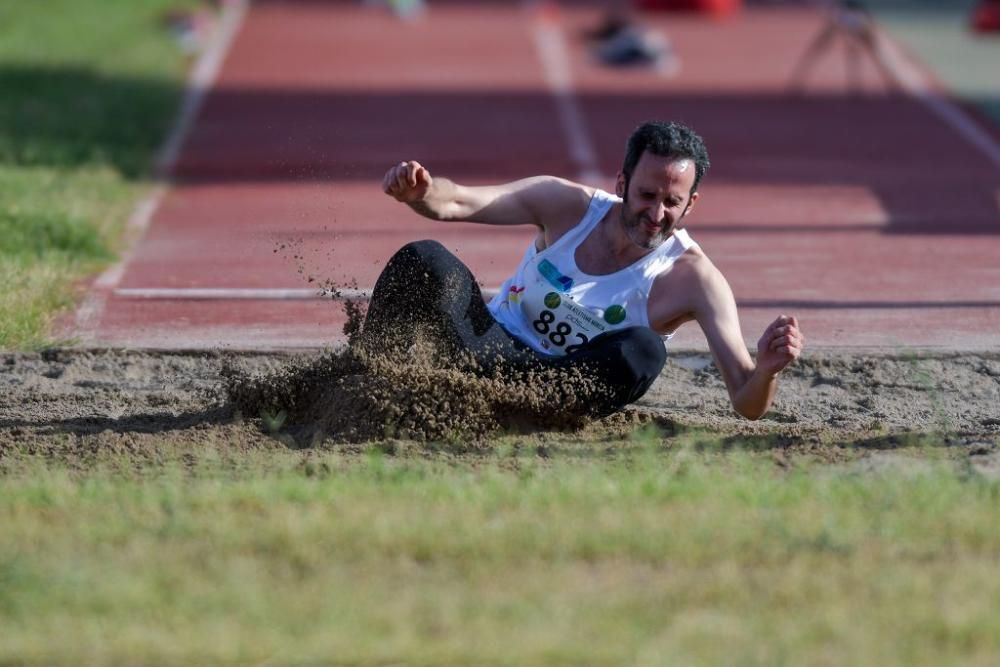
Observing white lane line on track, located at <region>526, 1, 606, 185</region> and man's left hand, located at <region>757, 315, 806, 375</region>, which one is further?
white lane line on track, located at <region>526, 1, 606, 185</region>

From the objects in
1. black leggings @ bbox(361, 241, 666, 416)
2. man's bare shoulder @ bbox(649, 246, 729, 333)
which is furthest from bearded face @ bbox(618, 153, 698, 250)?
black leggings @ bbox(361, 241, 666, 416)

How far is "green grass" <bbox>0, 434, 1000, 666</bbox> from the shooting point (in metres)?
4.30

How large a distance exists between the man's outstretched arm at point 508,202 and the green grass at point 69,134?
2.43 m

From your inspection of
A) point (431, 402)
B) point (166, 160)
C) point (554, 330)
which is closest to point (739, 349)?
point (554, 330)

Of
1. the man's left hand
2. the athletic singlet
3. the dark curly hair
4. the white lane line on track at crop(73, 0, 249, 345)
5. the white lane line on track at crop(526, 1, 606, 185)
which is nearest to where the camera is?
the man's left hand

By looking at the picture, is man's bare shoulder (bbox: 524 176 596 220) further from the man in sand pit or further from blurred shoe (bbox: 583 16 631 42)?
blurred shoe (bbox: 583 16 631 42)

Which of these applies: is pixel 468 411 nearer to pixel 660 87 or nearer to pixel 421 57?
pixel 660 87

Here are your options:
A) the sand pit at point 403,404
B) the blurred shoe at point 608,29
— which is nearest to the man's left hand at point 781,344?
the sand pit at point 403,404

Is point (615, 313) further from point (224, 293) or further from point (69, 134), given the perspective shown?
point (69, 134)

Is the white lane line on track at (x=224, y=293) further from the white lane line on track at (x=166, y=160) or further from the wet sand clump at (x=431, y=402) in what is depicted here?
the wet sand clump at (x=431, y=402)

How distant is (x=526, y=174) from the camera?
1376cm

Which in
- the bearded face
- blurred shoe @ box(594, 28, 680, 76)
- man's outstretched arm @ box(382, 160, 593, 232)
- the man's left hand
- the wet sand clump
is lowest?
the wet sand clump

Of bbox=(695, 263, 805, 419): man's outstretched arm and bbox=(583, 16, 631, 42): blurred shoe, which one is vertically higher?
bbox=(583, 16, 631, 42): blurred shoe

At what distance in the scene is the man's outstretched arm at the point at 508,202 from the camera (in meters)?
6.42
